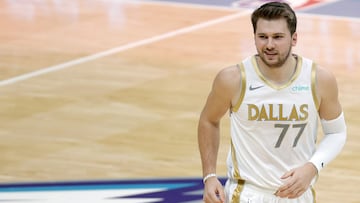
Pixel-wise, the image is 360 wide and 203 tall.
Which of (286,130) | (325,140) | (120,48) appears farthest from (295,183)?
(120,48)

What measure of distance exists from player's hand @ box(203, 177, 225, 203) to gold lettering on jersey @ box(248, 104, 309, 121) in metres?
0.36

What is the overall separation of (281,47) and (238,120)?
1.50 ft

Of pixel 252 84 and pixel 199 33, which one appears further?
pixel 199 33

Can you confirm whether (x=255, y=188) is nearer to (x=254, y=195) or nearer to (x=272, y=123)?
(x=254, y=195)

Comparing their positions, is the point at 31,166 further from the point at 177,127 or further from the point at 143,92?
the point at 143,92

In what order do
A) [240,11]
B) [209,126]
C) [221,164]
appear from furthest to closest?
[240,11]
[221,164]
[209,126]

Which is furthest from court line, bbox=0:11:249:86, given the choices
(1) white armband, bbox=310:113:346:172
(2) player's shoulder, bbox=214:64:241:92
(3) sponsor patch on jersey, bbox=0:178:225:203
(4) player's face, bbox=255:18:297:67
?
(4) player's face, bbox=255:18:297:67

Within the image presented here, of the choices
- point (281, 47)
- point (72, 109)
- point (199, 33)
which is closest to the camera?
point (281, 47)

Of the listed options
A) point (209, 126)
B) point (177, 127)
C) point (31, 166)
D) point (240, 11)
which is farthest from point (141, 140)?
point (240, 11)

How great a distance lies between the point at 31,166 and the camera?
8.30 metres

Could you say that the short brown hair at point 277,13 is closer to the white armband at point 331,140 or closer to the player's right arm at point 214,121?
the player's right arm at point 214,121

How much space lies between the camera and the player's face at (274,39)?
4.57 meters

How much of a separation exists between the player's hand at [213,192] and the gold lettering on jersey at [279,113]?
36 cm

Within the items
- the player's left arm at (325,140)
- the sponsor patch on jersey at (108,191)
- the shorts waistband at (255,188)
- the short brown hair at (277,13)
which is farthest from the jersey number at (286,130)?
the sponsor patch on jersey at (108,191)
